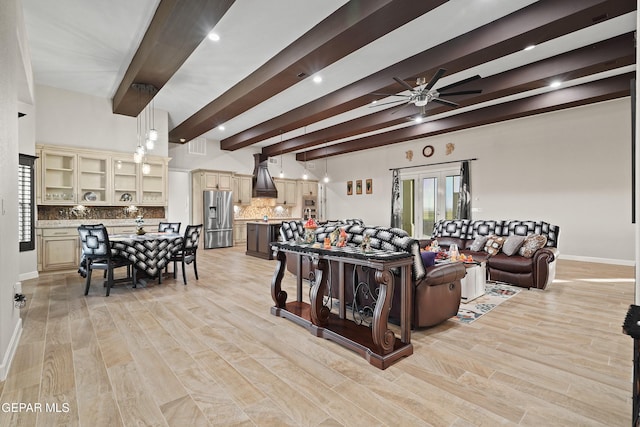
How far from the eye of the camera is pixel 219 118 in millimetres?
6414

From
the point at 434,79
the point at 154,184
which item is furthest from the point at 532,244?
the point at 154,184

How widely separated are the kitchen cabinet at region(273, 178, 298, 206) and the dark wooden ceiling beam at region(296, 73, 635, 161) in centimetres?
348

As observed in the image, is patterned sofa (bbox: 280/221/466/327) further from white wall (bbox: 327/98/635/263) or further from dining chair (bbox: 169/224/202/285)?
white wall (bbox: 327/98/635/263)

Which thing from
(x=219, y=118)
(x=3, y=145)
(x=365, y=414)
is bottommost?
(x=365, y=414)

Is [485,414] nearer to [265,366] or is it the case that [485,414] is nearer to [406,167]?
[265,366]

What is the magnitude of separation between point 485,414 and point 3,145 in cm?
364

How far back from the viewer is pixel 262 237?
7203 mm

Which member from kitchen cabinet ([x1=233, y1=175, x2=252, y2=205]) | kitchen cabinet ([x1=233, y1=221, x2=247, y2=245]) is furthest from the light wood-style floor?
kitchen cabinet ([x1=233, y1=175, x2=252, y2=205])

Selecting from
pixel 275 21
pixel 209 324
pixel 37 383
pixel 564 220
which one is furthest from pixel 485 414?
pixel 564 220

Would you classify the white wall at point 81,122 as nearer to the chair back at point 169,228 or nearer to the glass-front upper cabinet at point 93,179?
the glass-front upper cabinet at point 93,179

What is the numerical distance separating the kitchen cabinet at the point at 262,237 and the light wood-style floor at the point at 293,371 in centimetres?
343

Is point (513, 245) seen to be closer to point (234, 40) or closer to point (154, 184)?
point (234, 40)

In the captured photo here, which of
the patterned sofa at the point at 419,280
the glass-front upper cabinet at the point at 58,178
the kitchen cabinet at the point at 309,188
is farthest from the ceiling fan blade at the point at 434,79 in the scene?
the kitchen cabinet at the point at 309,188

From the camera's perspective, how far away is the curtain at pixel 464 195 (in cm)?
802
